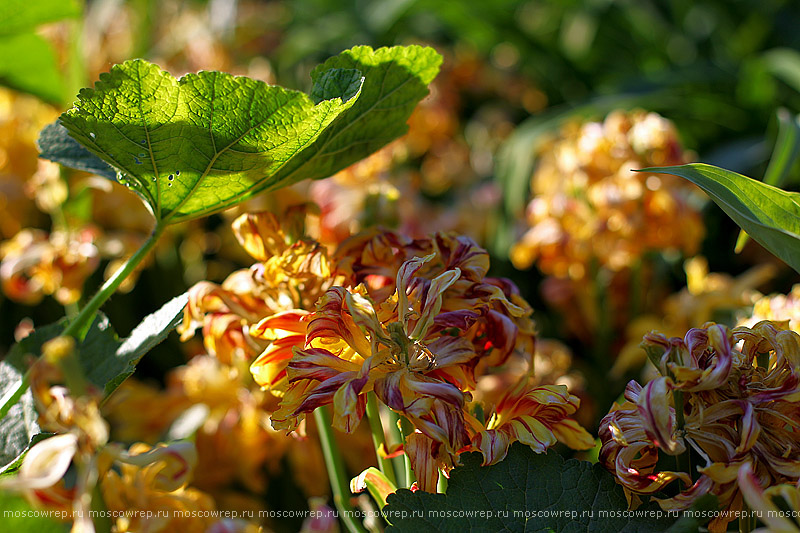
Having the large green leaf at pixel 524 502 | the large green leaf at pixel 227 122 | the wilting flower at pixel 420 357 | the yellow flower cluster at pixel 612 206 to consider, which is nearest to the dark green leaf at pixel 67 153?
the large green leaf at pixel 227 122

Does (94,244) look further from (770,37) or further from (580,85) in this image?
(770,37)

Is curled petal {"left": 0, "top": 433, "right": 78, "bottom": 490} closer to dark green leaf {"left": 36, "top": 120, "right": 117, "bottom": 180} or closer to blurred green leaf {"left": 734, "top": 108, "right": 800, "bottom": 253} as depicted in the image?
dark green leaf {"left": 36, "top": 120, "right": 117, "bottom": 180}

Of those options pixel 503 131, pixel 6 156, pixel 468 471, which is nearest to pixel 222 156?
pixel 468 471

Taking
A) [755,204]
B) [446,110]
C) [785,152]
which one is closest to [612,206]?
[785,152]

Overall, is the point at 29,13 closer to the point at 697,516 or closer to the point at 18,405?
the point at 18,405

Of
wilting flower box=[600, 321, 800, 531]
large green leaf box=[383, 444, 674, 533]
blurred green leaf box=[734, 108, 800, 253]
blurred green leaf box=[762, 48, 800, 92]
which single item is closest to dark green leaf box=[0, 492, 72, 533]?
large green leaf box=[383, 444, 674, 533]

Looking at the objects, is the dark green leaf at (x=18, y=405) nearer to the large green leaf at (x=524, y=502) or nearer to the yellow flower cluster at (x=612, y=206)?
the large green leaf at (x=524, y=502)
